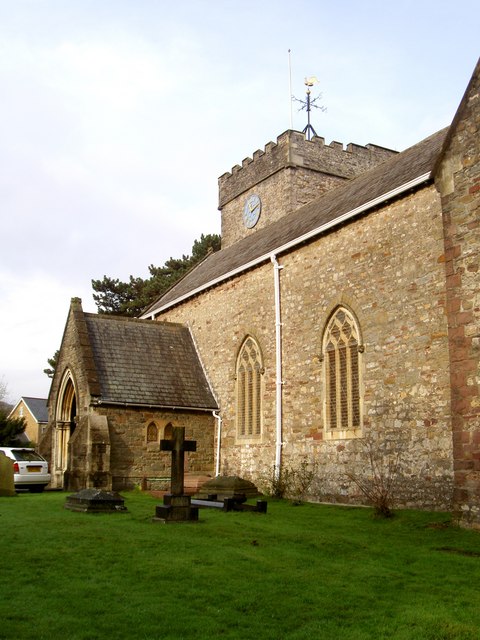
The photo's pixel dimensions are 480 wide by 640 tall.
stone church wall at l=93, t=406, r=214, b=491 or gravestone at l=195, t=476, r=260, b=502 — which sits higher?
stone church wall at l=93, t=406, r=214, b=491

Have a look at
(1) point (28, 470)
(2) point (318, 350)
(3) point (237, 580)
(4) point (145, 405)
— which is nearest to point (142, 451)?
(4) point (145, 405)

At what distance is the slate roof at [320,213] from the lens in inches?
642

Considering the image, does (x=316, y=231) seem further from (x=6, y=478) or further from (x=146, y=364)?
(x=6, y=478)

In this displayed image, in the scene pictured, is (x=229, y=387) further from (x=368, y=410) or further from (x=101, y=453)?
(x=368, y=410)

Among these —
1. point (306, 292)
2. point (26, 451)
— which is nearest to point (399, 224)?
point (306, 292)

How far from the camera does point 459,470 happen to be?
1127 centimetres

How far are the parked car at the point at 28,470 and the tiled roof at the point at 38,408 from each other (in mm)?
38115

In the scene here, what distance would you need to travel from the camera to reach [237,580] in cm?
755

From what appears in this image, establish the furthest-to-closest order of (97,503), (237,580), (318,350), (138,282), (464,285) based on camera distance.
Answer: (138,282), (318,350), (97,503), (464,285), (237,580)

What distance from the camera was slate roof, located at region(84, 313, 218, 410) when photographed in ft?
68.3

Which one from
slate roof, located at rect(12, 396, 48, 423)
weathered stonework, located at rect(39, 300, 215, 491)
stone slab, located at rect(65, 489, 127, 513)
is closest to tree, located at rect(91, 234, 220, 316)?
slate roof, located at rect(12, 396, 48, 423)

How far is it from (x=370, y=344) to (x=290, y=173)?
1351 cm

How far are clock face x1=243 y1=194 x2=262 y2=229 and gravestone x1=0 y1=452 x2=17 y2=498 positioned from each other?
14.8 meters

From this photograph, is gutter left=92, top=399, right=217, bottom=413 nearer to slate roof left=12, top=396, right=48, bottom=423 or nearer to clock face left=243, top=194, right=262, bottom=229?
clock face left=243, top=194, right=262, bottom=229
